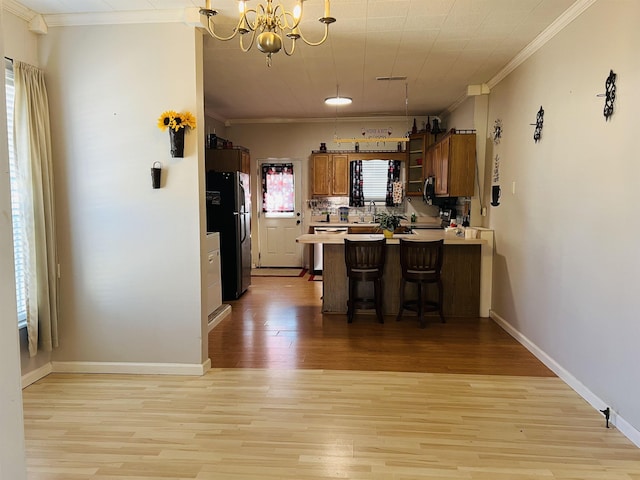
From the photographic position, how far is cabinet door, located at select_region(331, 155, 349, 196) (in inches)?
290

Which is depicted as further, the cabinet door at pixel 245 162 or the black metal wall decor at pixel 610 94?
the cabinet door at pixel 245 162

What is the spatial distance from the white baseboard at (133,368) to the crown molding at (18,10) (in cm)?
251

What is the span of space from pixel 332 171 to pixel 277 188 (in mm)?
1096

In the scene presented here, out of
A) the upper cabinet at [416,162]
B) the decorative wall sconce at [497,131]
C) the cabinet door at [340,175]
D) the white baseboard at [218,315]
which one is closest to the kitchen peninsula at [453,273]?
the decorative wall sconce at [497,131]

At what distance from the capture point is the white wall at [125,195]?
3.04 m

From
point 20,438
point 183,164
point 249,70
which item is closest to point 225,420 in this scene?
point 20,438

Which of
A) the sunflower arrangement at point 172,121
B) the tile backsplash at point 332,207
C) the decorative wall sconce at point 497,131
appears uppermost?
the decorative wall sconce at point 497,131

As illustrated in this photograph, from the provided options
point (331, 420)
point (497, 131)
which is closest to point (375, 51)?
point (497, 131)

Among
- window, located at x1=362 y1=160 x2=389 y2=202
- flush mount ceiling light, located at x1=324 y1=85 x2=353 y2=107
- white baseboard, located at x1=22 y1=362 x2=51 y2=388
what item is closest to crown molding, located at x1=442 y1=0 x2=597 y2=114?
flush mount ceiling light, located at x1=324 y1=85 x2=353 y2=107

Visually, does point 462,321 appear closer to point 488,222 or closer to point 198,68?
point 488,222

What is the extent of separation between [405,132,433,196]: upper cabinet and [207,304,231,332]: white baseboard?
12.4 feet

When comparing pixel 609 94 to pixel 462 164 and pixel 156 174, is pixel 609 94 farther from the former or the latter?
pixel 156 174

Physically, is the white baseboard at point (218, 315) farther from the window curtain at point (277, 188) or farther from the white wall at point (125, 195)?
the window curtain at point (277, 188)

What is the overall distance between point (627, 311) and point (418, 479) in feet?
4.91
